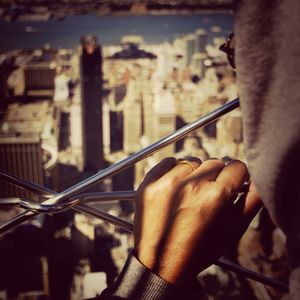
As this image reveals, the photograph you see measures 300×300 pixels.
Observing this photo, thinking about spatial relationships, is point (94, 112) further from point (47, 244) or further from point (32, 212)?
point (32, 212)

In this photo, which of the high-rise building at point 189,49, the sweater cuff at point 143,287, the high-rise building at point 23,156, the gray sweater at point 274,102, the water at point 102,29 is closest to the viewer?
the gray sweater at point 274,102

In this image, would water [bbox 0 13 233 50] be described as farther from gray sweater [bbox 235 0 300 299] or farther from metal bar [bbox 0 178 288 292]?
gray sweater [bbox 235 0 300 299]

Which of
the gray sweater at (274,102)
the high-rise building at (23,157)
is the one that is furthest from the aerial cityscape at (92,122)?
the gray sweater at (274,102)

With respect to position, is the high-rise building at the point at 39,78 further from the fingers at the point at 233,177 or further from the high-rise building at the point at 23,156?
the fingers at the point at 233,177

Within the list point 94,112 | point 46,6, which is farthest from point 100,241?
point 46,6

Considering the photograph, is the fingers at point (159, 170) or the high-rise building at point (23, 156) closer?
the fingers at point (159, 170)

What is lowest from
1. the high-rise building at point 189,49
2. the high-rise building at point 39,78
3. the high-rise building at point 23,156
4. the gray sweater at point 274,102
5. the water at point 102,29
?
the high-rise building at point 23,156

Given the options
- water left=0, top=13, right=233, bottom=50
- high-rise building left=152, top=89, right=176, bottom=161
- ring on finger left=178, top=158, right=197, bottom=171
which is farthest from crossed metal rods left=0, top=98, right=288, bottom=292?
water left=0, top=13, right=233, bottom=50
